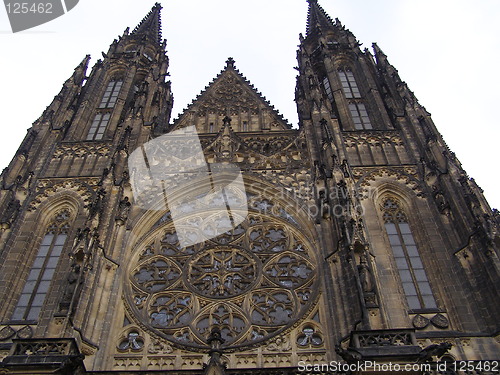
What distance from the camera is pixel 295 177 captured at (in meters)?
17.7

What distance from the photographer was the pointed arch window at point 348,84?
2319 cm

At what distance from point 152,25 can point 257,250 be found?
66.1 feet

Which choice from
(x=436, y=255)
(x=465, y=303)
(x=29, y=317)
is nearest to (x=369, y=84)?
(x=436, y=255)

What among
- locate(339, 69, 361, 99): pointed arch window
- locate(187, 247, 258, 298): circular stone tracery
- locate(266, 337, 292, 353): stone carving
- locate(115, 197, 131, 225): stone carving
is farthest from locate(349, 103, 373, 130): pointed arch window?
locate(266, 337, 292, 353): stone carving

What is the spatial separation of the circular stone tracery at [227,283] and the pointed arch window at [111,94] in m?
8.90

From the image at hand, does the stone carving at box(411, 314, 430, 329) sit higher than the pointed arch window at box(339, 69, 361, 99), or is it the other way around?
the pointed arch window at box(339, 69, 361, 99)

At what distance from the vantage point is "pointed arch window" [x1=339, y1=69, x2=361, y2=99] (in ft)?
76.1

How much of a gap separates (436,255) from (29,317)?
10445mm

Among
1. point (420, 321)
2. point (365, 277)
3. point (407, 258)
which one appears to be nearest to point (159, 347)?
point (365, 277)

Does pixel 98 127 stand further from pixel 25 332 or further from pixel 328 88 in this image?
pixel 25 332

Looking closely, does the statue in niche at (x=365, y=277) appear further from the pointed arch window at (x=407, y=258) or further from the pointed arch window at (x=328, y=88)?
the pointed arch window at (x=328, y=88)

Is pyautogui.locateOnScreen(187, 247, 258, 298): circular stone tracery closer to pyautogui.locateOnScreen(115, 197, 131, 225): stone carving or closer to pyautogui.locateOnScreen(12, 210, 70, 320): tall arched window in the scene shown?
pyautogui.locateOnScreen(115, 197, 131, 225): stone carving

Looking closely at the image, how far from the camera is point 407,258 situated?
15234 millimetres

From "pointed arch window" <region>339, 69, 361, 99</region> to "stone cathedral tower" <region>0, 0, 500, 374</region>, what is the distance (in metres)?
1.13
